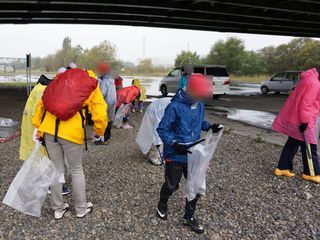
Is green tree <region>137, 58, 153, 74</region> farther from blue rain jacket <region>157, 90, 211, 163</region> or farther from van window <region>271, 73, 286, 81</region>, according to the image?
blue rain jacket <region>157, 90, 211, 163</region>

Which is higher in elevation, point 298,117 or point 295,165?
point 298,117

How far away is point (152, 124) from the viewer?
521cm

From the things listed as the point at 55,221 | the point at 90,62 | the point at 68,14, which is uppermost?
the point at 68,14

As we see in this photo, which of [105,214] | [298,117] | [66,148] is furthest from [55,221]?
[298,117]

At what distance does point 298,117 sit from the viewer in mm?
4723

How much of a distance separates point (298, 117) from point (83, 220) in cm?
327

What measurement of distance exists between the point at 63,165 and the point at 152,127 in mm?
2039

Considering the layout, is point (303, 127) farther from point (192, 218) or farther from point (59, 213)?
point (59, 213)

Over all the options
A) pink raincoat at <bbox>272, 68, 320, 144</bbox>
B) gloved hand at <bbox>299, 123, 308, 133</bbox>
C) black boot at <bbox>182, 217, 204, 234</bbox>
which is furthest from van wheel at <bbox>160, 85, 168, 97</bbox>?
black boot at <bbox>182, 217, 204, 234</bbox>

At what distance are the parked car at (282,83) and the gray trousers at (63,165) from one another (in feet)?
65.5

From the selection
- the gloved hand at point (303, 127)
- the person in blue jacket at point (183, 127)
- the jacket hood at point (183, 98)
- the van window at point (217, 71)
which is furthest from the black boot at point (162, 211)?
the van window at point (217, 71)

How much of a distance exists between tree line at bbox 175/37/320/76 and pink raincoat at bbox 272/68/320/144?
46.9 m

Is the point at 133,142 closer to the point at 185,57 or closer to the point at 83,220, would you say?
the point at 83,220

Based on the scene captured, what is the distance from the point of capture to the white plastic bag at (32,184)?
3217 millimetres
